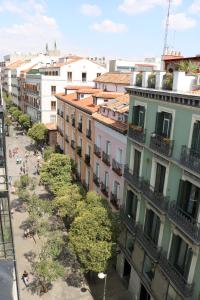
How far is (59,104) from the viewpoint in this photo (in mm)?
54812

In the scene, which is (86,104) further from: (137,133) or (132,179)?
(132,179)

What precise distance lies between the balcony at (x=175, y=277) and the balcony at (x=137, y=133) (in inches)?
335

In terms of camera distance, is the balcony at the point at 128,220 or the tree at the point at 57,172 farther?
the tree at the point at 57,172

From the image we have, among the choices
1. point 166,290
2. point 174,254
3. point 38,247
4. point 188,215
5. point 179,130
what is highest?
point 179,130

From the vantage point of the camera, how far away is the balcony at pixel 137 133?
2291 cm

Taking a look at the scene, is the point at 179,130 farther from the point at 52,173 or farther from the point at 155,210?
the point at 52,173

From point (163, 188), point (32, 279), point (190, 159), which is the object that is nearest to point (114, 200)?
point (163, 188)

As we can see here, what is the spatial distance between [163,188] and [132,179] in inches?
169

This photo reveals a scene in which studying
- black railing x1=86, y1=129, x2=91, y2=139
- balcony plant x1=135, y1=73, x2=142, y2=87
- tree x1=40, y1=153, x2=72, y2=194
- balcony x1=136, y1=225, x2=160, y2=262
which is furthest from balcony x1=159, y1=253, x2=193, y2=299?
black railing x1=86, y1=129, x2=91, y2=139

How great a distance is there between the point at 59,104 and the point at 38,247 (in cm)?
2944

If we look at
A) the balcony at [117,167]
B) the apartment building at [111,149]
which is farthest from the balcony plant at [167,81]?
the balcony at [117,167]

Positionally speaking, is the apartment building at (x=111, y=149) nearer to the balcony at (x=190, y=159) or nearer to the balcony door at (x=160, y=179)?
the balcony door at (x=160, y=179)

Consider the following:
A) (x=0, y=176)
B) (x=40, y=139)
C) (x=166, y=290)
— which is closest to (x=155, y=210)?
(x=166, y=290)

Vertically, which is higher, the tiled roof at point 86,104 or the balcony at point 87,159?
the tiled roof at point 86,104
